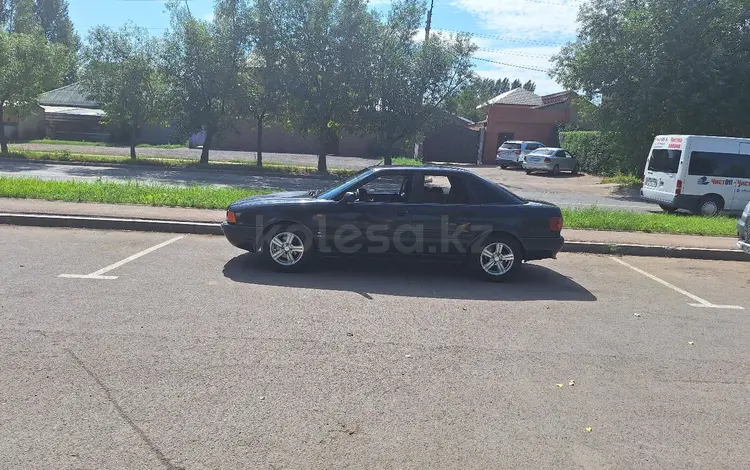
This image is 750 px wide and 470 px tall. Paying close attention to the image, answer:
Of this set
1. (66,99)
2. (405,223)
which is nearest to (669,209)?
(405,223)

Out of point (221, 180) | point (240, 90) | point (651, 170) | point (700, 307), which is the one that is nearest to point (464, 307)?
point (700, 307)

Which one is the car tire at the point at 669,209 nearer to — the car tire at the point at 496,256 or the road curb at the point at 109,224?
the car tire at the point at 496,256

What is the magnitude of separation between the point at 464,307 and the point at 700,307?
2.99 metres

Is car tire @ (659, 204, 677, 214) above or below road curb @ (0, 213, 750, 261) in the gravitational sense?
above

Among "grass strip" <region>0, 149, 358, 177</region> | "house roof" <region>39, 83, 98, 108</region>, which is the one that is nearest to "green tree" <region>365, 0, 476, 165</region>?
"grass strip" <region>0, 149, 358, 177</region>

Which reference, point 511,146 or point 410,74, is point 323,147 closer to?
point 410,74

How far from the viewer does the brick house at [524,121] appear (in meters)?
39.4

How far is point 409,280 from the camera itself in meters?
7.49

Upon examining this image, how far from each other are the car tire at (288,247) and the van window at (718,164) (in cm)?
1266

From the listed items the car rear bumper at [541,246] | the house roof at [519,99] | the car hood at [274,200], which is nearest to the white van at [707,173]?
the car rear bumper at [541,246]

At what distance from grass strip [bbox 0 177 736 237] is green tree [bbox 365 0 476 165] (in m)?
12.8

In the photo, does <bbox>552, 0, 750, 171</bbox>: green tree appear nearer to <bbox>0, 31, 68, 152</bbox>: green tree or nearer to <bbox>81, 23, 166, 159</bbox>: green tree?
<bbox>81, 23, 166, 159</bbox>: green tree

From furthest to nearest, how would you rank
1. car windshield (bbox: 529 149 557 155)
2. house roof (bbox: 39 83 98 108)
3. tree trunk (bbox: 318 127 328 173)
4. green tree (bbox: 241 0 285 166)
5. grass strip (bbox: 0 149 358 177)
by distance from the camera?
1. house roof (bbox: 39 83 98 108)
2. car windshield (bbox: 529 149 557 155)
3. grass strip (bbox: 0 149 358 177)
4. tree trunk (bbox: 318 127 328 173)
5. green tree (bbox: 241 0 285 166)

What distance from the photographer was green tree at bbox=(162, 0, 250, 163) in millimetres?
24609
